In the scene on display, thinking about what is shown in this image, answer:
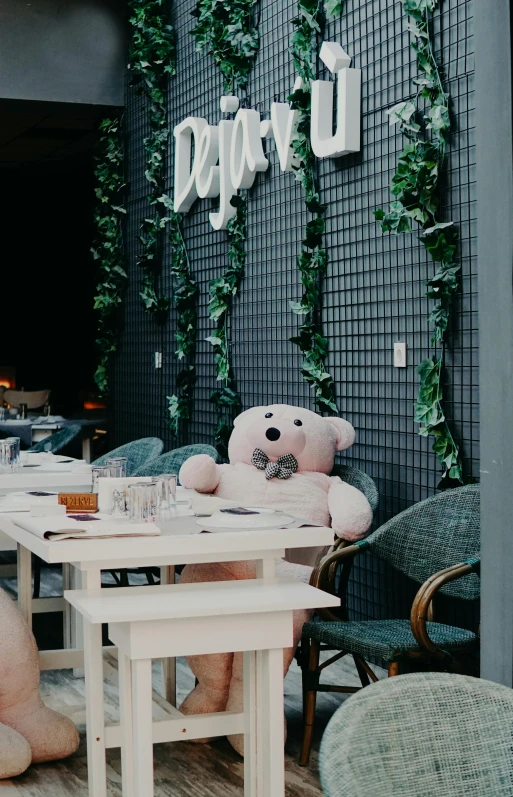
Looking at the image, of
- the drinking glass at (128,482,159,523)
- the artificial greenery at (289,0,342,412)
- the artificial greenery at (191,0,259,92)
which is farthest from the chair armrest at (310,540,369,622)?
the artificial greenery at (191,0,259,92)

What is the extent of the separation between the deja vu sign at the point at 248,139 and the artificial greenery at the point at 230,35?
173 mm

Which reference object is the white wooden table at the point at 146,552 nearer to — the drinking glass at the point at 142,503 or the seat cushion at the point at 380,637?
the drinking glass at the point at 142,503

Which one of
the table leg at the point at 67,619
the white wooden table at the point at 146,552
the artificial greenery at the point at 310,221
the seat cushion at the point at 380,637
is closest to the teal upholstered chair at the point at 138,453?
the artificial greenery at the point at 310,221

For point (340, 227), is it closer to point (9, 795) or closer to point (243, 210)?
point (243, 210)

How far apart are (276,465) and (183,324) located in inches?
102

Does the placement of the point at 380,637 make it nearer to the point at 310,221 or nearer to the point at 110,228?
the point at 310,221

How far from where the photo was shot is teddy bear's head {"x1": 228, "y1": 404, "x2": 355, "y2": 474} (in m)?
4.30

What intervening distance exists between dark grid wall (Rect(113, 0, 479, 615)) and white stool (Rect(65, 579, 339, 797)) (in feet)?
4.59

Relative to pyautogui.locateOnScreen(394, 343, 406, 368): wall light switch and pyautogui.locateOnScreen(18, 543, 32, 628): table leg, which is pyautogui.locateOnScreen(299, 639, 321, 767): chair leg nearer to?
pyautogui.locateOnScreen(18, 543, 32, 628): table leg

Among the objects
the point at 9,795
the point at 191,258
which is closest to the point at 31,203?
the point at 191,258

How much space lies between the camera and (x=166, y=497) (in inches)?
131

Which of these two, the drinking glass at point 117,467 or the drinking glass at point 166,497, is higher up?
the drinking glass at point 117,467

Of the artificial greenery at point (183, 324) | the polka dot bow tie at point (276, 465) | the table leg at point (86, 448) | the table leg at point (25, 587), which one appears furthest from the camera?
the table leg at point (86, 448)

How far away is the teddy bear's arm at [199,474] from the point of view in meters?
4.12
